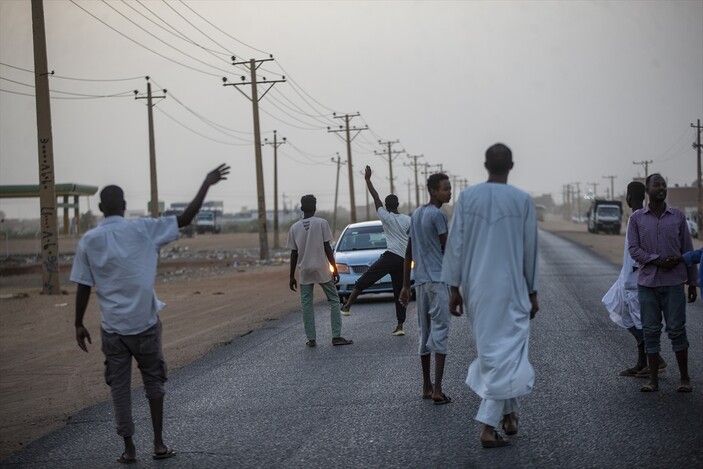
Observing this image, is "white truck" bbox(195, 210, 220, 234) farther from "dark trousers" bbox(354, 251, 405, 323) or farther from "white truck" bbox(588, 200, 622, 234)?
"dark trousers" bbox(354, 251, 405, 323)

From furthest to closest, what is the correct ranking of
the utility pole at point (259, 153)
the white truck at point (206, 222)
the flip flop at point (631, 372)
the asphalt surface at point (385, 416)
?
the white truck at point (206, 222)
the utility pole at point (259, 153)
the flip flop at point (631, 372)
the asphalt surface at point (385, 416)

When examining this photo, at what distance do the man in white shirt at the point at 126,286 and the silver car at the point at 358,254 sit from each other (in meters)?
11.0

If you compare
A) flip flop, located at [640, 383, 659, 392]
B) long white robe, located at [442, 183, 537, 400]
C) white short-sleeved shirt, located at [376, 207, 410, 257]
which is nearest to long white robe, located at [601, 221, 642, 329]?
flip flop, located at [640, 383, 659, 392]

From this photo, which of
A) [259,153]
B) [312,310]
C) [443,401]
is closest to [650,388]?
[443,401]

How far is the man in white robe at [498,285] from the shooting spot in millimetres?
6516

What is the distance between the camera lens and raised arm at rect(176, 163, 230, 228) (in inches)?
262

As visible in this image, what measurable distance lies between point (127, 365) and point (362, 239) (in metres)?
13.0

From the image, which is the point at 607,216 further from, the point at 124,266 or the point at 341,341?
the point at 124,266

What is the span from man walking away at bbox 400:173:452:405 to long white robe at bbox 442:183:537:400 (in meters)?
1.69

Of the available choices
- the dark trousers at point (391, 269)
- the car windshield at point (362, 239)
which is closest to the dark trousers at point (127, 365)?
the dark trousers at point (391, 269)

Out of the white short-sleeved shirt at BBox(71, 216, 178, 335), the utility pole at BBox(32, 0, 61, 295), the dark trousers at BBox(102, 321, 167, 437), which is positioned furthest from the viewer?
the utility pole at BBox(32, 0, 61, 295)

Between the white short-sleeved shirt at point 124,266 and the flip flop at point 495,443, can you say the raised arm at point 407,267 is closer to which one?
the flip flop at point 495,443

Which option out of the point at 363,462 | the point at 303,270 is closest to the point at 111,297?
the point at 363,462

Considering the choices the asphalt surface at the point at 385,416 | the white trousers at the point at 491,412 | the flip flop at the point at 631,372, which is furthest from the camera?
the flip flop at the point at 631,372
